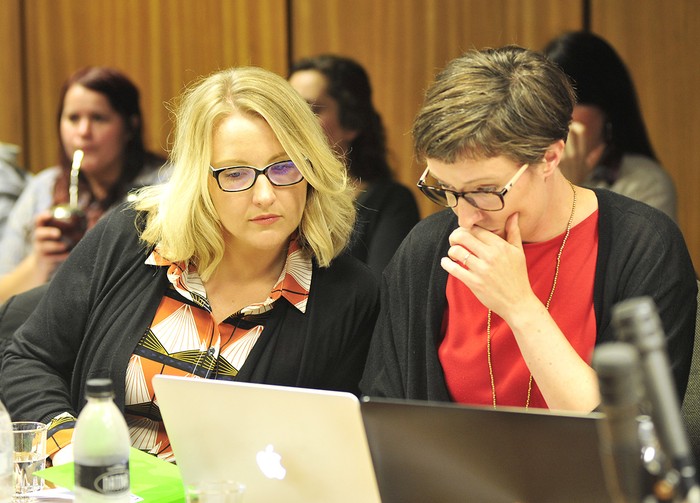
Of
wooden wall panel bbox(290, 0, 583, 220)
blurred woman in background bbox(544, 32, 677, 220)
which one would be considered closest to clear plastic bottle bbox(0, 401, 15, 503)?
blurred woman in background bbox(544, 32, 677, 220)

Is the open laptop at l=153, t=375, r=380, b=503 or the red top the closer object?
the open laptop at l=153, t=375, r=380, b=503

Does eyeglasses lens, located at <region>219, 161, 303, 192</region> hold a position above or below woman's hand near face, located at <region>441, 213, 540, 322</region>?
above

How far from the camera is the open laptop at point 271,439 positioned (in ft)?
4.43

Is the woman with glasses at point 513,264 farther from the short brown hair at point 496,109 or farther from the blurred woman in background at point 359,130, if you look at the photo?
the blurred woman in background at point 359,130

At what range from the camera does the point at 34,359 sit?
2.08 m

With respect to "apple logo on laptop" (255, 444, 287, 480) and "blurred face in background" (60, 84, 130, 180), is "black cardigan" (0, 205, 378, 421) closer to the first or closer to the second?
"apple logo on laptop" (255, 444, 287, 480)

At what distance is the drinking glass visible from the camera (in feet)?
5.16

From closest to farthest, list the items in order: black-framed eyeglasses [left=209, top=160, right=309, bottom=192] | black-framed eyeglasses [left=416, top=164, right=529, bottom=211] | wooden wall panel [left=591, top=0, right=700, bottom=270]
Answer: black-framed eyeglasses [left=416, top=164, right=529, bottom=211]
black-framed eyeglasses [left=209, top=160, right=309, bottom=192]
wooden wall panel [left=591, top=0, right=700, bottom=270]

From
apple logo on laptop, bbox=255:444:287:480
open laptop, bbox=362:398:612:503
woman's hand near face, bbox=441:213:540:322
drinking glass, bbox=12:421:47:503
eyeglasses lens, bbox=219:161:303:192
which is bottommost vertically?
drinking glass, bbox=12:421:47:503

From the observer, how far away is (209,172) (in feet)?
6.57

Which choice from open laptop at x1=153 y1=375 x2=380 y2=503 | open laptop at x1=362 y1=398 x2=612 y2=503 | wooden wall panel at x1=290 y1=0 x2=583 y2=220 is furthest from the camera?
wooden wall panel at x1=290 y1=0 x2=583 y2=220

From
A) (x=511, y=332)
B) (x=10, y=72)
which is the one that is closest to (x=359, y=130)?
(x=511, y=332)

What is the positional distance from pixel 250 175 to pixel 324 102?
1.57m

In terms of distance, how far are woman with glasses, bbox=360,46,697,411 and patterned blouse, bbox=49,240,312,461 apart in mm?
246
